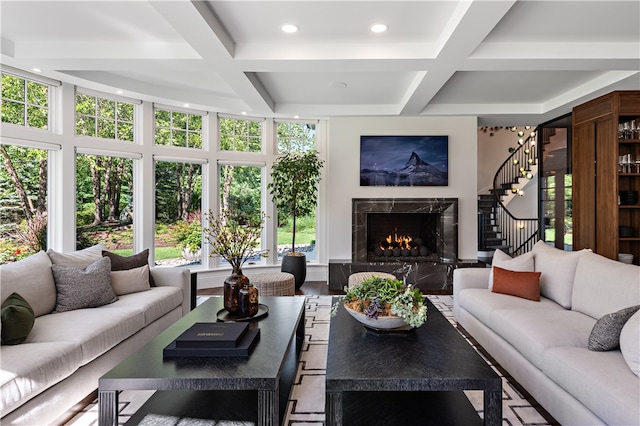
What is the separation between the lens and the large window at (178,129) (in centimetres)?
529

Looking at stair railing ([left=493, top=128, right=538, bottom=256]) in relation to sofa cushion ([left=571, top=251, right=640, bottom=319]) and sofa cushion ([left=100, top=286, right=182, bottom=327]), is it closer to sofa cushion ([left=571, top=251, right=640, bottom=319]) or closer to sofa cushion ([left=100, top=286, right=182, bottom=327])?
sofa cushion ([left=571, top=251, right=640, bottom=319])

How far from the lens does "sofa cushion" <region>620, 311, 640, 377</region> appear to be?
66.6 inches

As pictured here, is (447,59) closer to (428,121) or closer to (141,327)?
(428,121)

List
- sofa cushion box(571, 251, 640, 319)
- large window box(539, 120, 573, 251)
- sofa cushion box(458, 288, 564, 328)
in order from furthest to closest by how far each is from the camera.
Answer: large window box(539, 120, 573, 251) → sofa cushion box(458, 288, 564, 328) → sofa cushion box(571, 251, 640, 319)

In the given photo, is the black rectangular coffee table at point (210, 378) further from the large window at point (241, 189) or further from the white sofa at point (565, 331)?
the large window at point (241, 189)

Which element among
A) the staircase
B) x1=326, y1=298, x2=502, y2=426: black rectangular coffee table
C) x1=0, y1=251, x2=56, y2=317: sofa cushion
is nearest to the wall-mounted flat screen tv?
the staircase

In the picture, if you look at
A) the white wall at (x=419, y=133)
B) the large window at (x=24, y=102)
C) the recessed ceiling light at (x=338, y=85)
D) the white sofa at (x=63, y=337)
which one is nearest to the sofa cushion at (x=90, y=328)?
the white sofa at (x=63, y=337)

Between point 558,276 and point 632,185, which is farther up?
→ point 632,185

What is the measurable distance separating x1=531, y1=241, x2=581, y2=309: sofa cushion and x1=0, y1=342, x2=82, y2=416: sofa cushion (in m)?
3.62

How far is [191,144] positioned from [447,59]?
3941 mm

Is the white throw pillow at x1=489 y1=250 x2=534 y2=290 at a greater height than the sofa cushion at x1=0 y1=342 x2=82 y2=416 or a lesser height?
greater

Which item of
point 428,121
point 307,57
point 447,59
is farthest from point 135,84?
point 428,121

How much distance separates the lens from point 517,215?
358 inches

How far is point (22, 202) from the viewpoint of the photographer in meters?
3.98
